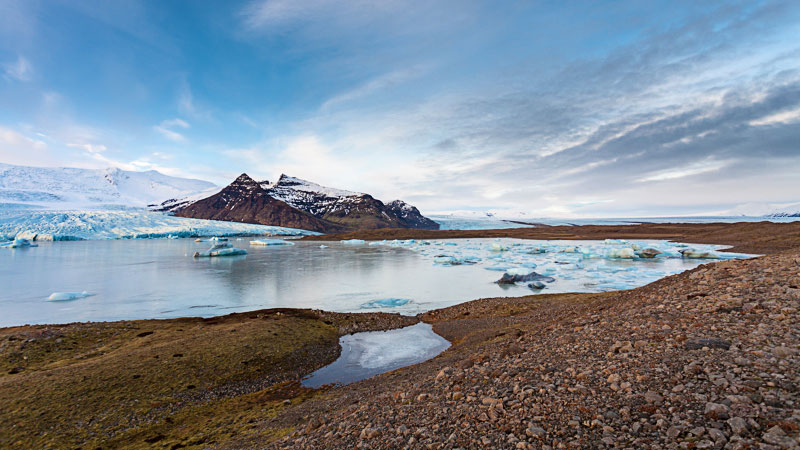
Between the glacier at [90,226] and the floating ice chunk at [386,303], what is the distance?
99847 millimetres

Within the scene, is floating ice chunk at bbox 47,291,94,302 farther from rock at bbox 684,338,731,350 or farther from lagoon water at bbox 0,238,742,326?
rock at bbox 684,338,731,350

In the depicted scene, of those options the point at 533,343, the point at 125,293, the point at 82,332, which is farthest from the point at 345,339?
the point at 125,293

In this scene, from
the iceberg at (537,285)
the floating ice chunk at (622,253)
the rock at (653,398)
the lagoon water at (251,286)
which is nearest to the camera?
the rock at (653,398)

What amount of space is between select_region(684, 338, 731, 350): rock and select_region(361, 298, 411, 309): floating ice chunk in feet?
56.5

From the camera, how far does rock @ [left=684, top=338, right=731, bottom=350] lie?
523cm

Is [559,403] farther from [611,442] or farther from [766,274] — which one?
[766,274]

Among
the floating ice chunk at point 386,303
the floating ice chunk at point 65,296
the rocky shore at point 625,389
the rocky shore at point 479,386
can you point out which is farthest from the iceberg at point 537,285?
the floating ice chunk at point 65,296

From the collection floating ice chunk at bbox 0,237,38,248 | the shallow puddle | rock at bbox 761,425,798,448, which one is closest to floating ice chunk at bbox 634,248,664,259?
the shallow puddle

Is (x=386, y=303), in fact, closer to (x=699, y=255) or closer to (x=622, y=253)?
(x=622, y=253)

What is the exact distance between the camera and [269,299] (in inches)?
976

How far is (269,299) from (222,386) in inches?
597

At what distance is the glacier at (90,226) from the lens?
8369 centimetres

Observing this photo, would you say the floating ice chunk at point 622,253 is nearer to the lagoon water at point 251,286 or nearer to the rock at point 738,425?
the lagoon water at point 251,286

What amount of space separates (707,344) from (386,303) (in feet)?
58.5
